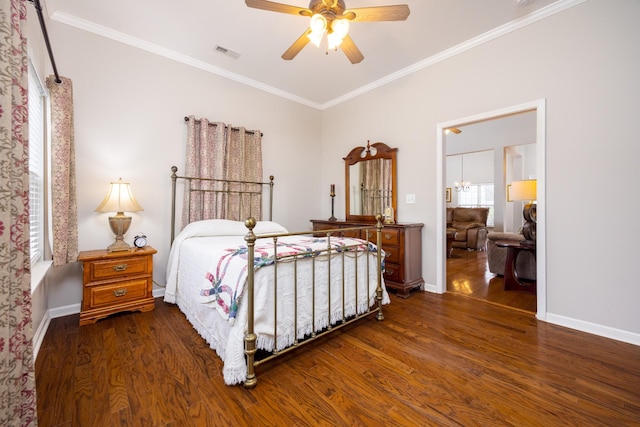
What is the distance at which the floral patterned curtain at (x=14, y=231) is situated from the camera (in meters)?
0.80

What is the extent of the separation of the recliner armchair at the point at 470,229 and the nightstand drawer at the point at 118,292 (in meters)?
6.11

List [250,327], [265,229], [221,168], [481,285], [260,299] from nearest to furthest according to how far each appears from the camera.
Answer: [250,327] → [260,299] → [265,229] → [221,168] → [481,285]

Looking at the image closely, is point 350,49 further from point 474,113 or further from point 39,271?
point 39,271

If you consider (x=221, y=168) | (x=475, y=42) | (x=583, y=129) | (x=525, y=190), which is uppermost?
(x=475, y=42)

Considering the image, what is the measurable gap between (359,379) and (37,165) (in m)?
3.07

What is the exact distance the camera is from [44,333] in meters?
2.21

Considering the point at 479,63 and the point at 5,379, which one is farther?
the point at 479,63

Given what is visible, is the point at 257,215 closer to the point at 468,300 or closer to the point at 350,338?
the point at 350,338

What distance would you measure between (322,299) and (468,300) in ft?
6.33

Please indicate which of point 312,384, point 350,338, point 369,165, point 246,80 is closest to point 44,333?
point 312,384

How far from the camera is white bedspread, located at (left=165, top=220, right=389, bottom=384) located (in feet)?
5.49

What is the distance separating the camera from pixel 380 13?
2002 mm

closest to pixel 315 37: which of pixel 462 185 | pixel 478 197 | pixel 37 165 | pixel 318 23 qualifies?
pixel 318 23

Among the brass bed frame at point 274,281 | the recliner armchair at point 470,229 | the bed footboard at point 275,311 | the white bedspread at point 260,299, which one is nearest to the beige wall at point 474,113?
the brass bed frame at point 274,281
